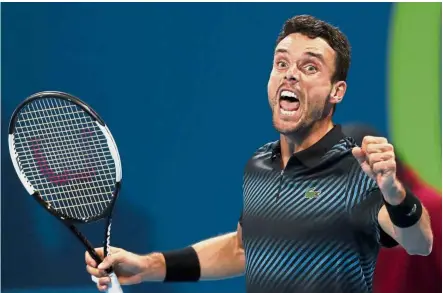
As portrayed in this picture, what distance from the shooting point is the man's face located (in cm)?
210

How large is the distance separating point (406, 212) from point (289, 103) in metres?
0.50

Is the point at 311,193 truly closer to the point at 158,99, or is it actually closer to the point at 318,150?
the point at 318,150

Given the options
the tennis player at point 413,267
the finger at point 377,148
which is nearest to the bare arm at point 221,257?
the tennis player at point 413,267

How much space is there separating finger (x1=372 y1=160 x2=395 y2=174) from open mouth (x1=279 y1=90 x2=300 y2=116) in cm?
48

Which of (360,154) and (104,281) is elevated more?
(360,154)

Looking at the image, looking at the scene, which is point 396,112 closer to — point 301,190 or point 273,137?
point 273,137

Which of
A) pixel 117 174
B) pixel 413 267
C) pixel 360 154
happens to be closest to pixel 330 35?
pixel 360 154

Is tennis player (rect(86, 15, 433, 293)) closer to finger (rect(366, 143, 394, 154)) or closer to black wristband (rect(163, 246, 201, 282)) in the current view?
black wristband (rect(163, 246, 201, 282))

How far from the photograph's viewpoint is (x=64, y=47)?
328 cm

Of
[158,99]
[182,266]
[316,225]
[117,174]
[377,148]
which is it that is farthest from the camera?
[158,99]

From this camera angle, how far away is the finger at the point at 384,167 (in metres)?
1.66

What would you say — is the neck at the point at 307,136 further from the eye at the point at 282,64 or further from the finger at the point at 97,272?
the finger at the point at 97,272

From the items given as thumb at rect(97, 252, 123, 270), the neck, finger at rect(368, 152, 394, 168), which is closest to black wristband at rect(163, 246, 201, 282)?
thumb at rect(97, 252, 123, 270)

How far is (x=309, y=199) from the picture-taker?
205 cm
